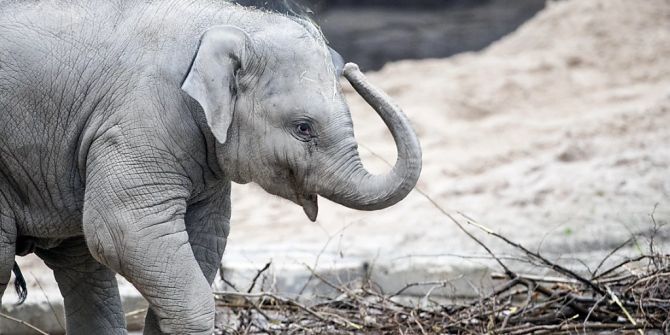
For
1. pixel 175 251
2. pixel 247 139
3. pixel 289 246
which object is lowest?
pixel 289 246

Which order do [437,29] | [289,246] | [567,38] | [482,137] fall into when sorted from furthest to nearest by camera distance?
[437,29]
[567,38]
[482,137]
[289,246]

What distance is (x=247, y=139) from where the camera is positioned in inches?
159

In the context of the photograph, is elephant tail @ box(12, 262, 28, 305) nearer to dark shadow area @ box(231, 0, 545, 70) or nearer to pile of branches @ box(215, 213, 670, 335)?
pile of branches @ box(215, 213, 670, 335)

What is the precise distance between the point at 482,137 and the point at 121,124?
600 cm

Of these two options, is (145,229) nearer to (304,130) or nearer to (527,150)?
(304,130)

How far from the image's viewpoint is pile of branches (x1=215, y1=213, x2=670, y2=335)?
497 centimetres

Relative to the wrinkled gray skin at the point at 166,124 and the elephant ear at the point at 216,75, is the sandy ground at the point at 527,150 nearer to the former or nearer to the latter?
the wrinkled gray skin at the point at 166,124

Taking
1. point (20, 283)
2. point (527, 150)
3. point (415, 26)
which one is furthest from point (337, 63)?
point (415, 26)

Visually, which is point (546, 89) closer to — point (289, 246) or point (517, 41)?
point (517, 41)

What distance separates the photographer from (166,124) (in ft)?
13.2

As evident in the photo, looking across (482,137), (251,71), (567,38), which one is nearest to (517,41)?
(567,38)

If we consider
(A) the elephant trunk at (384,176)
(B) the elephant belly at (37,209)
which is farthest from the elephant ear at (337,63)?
(B) the elephant belly at (37,209)

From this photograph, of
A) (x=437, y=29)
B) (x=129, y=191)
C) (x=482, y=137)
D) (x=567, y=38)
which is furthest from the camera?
(x=437, y=29)

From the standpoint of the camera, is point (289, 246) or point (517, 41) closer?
point (289, 246)
